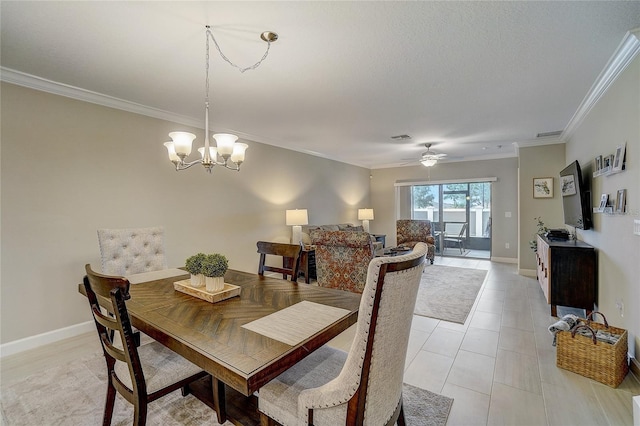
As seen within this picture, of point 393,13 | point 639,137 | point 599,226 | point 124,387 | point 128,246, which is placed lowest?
point 124,387

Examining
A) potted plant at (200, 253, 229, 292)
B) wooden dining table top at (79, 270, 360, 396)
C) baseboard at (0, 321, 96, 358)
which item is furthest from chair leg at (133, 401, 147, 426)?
baseboard at (0, 321, 96, 358)

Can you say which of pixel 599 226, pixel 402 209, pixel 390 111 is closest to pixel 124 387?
pixel 390 111

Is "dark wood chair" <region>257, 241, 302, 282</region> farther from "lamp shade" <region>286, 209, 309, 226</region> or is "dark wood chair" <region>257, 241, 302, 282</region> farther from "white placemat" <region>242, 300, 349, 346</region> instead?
"lamp shade" <region>286, 209, 309, 226</region>

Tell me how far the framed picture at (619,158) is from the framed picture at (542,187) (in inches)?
118

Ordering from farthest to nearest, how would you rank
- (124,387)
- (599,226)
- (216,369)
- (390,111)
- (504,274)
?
(504,274)
(390,111)
(599,226)
(124,387)
(216,369)

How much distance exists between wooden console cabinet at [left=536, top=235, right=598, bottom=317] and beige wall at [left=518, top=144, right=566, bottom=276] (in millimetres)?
2156

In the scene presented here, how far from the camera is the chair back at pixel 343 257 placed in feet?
11.6

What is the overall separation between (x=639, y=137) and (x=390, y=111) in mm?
2187

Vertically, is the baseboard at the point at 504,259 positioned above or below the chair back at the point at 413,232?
below

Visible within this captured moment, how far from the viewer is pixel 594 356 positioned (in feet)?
6.94

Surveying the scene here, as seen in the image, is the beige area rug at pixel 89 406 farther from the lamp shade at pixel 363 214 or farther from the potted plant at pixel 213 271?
the lamp shade at pixel 363 214

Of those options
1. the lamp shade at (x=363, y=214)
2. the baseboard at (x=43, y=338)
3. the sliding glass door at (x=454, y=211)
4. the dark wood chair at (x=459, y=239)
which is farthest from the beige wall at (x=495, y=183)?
the baseboard at (x=43, y=338)

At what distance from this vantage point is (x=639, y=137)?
6.79 ft

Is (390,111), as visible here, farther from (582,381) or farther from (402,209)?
(402,209)
